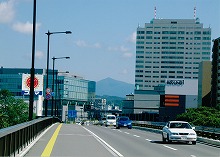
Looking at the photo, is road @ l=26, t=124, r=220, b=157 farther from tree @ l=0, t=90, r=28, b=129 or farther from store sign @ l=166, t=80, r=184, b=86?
store sign @ l=166, t=80, r=184, b=86

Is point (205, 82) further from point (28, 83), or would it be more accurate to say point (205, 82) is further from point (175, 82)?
point (28, 83)

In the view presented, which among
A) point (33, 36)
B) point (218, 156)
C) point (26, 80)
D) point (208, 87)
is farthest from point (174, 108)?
point (218, 156)

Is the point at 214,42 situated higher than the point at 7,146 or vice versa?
the point at 214,42

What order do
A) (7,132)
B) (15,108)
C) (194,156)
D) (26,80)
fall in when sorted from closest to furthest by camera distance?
(7,132) → (194,156) → (26,80) → (15,108)

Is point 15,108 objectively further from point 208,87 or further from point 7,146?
point 7,146

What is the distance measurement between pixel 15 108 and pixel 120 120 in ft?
255

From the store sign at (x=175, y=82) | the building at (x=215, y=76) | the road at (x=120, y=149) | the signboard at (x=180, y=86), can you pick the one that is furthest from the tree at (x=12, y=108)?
the road at (x=120, y=149)

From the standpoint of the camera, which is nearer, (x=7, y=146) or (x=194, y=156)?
(x=7, y=146)

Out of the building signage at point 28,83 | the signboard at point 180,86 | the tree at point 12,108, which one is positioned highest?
the signboard at point 180,86

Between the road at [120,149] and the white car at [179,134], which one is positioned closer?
the road at [120,149]

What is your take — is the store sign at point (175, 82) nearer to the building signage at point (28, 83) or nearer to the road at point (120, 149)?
the building signage at point (28, 83)

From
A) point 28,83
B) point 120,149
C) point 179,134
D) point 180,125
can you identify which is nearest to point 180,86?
point 28,83

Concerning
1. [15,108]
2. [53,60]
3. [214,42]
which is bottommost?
→ [15,108]

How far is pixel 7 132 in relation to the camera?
14.4 meters
